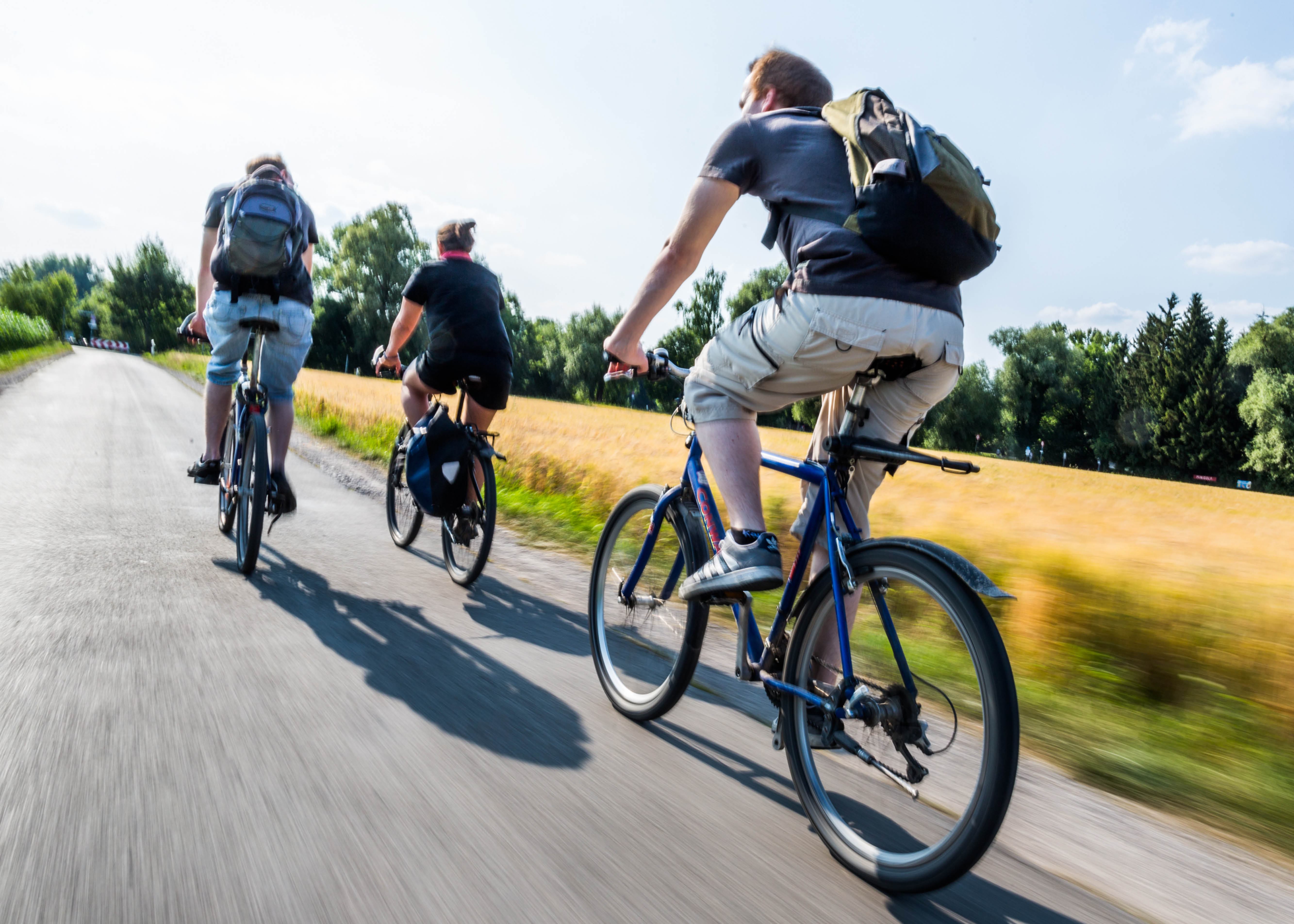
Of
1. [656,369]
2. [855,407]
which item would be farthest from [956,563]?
[656,369]

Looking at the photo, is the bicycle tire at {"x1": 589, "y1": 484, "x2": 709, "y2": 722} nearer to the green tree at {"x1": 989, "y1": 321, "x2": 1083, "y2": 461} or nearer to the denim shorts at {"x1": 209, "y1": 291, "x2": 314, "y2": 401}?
the denim shorts at {"x1": 209, "y1": 291, "x2": 314, "y2": 401}

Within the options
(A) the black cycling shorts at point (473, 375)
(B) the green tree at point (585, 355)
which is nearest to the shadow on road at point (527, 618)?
(A) the black cycling shorts at point (473, 375)

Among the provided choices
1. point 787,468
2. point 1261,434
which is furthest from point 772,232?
point 1261,434

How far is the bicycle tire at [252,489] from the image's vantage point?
4.38 metres

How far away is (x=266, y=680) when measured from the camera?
3.06 m

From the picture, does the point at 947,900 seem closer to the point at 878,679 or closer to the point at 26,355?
the point at 878,679

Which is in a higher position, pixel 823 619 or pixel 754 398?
pixel 754 398

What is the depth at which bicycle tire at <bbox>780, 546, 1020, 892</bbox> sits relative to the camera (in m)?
1.79

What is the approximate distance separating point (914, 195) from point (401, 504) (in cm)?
435

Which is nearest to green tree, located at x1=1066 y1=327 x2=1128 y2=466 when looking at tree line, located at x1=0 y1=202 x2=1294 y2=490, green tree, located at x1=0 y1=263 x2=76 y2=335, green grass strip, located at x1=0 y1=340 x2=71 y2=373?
tree line, located at x1=0 y1=202 x2=1294 y2=490

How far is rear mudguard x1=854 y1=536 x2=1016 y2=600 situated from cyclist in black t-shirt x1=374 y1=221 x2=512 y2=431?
123 inches

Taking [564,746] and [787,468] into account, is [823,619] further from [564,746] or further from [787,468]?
[564,746]

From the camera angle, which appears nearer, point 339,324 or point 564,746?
point 564,746

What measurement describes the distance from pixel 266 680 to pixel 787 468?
6.55 ft
